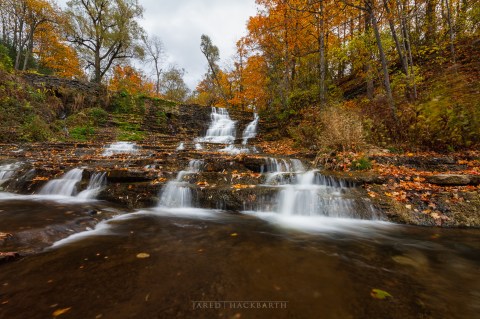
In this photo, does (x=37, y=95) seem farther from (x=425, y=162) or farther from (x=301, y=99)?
(x=425, y=162)

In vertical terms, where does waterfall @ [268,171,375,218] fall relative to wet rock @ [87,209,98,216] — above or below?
above

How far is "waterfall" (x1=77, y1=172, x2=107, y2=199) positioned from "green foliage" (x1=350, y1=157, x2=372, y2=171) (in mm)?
6907

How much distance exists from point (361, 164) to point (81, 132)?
47.4ft

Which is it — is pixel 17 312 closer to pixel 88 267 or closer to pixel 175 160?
pixel 88 267

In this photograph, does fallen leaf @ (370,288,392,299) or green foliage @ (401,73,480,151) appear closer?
fallen leaf @ (370,288,392,299)

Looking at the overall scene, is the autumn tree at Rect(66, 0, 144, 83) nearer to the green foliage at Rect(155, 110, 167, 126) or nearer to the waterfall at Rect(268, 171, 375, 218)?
the green foliage at Rect(155, 110, 167, 126)

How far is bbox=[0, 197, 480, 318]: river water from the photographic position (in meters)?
1.75

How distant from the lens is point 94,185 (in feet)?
20.5

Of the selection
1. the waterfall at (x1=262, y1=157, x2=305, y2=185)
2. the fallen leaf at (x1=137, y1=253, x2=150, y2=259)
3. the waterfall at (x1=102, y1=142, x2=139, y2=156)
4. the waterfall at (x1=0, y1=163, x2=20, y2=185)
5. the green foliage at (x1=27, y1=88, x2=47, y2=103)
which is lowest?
the fallen leaf at (x1=137, y1=253, x2=150, y2=259)

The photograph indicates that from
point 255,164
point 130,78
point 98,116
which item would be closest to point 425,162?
point 255,164

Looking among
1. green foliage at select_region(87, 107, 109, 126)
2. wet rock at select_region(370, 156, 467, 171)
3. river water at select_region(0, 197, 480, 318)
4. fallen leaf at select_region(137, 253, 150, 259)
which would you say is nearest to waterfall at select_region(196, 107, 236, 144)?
green foliage at select_region(87, 107, 109, 126)

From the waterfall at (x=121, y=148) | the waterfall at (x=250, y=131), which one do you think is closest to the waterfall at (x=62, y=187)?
the waterfall at (x=121, y=148)

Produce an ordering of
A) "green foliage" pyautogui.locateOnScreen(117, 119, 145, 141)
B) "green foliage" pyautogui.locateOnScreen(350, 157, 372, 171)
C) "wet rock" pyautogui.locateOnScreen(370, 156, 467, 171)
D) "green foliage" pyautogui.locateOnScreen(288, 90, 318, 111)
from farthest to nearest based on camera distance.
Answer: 1. "green foliage" pyautogui.locateOnScreen(288, 90, 318, 111)
2. "green foliage" pyautogui.locateOnScreen(117, 119, 145, 141)
3. "green foliage" pyautogui.locateOnScreen(350, 157, 372, 171)
4. "wet rock" pyautogui.locateOnScreen(370, 156, 467, 171)

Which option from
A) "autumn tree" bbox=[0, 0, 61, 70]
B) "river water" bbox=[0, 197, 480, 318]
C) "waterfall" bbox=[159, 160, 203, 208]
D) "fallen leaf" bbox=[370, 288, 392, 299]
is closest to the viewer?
"river water" bbox=[0, 197, 480, 318]
